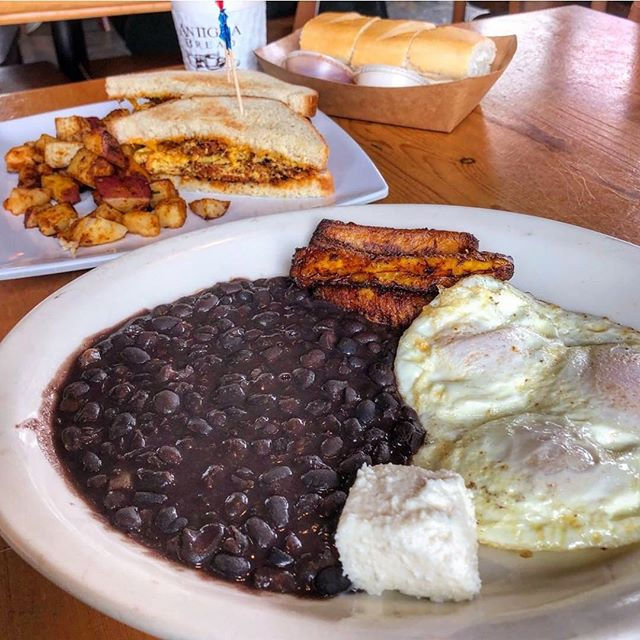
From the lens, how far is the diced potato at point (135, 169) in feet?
8.65

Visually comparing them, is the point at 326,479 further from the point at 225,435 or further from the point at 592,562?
the point at 592,562

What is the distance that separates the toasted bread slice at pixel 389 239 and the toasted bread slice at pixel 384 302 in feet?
0.43

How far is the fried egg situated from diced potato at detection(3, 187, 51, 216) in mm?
1431

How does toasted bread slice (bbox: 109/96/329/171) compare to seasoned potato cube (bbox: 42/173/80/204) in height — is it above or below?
above

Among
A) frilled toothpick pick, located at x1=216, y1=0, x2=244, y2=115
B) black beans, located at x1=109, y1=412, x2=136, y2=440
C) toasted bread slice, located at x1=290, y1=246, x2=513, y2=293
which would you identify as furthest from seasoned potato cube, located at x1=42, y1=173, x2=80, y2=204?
black beans, located at x1=109, y1=412, x2=136, y2=440

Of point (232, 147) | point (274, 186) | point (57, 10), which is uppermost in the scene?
point (57, 10)

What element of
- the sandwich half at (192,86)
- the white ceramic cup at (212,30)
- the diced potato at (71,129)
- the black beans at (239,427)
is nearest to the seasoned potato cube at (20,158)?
the diced potato at (71,129)

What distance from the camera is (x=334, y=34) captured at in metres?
3.32

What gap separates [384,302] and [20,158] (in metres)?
1.57

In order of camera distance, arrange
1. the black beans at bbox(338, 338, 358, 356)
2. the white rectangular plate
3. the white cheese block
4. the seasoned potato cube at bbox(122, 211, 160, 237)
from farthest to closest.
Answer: the seasoned potato cube at bbox(122, 211, 160, 237), the white rectangular plate, the black beans at bbox(338, 338, 358, 356), the white cheese block

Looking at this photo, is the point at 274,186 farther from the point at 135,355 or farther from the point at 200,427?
the point at 200,427

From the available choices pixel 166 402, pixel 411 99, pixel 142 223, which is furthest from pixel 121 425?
pixel 411 99

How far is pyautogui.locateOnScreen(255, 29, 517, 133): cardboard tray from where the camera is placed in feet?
9.33

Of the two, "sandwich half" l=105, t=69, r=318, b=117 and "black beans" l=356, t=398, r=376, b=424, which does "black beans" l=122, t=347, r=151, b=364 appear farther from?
"sandwich half" l=105, t=69, r=318, b=117
